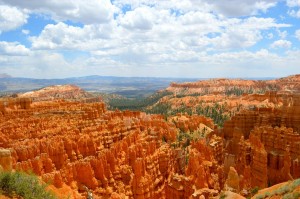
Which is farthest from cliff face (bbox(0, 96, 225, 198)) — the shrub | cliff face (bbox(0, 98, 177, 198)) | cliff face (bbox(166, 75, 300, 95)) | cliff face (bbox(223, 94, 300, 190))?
cliff face (bbox(166, 75, 300, 95))

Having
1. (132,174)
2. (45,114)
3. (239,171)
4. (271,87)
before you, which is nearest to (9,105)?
(45,114)

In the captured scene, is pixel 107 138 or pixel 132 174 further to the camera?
pixel 107 138

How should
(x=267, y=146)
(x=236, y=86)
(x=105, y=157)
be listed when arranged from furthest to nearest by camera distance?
(x=236, y=86), (x=105, y=157), (x=267, y=146)

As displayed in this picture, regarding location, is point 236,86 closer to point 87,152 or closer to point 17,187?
point 87,152

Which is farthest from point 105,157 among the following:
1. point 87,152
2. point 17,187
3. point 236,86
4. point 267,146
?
point 236,86

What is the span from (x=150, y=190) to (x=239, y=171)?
7898mm

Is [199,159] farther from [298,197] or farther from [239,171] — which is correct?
[298,197]

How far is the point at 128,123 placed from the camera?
38906 mm

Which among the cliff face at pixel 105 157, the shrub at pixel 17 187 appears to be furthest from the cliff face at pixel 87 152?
the shrub at pixel 17 187

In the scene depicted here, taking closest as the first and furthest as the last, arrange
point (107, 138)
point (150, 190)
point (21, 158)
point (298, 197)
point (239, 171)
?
point (298, 197)
point (21, 158)
point (239, 171)
point (150, 190)
point (107, 138)

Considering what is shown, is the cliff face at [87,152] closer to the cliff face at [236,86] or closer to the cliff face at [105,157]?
the cliff face at [105,157]

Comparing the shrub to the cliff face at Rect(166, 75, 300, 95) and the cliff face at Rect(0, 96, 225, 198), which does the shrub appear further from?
the cliff face at Rect(166, 75, 300, 95)

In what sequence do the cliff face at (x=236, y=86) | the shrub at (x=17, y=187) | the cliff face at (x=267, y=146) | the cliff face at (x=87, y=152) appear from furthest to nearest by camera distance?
the cliff face at (x=236, y=86)
the cliff face at (x=87, y=152)
the cliff face at (x=267, y=146)
the shrub at (x=17, y=187)

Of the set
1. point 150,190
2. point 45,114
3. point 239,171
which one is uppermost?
point 45,114
